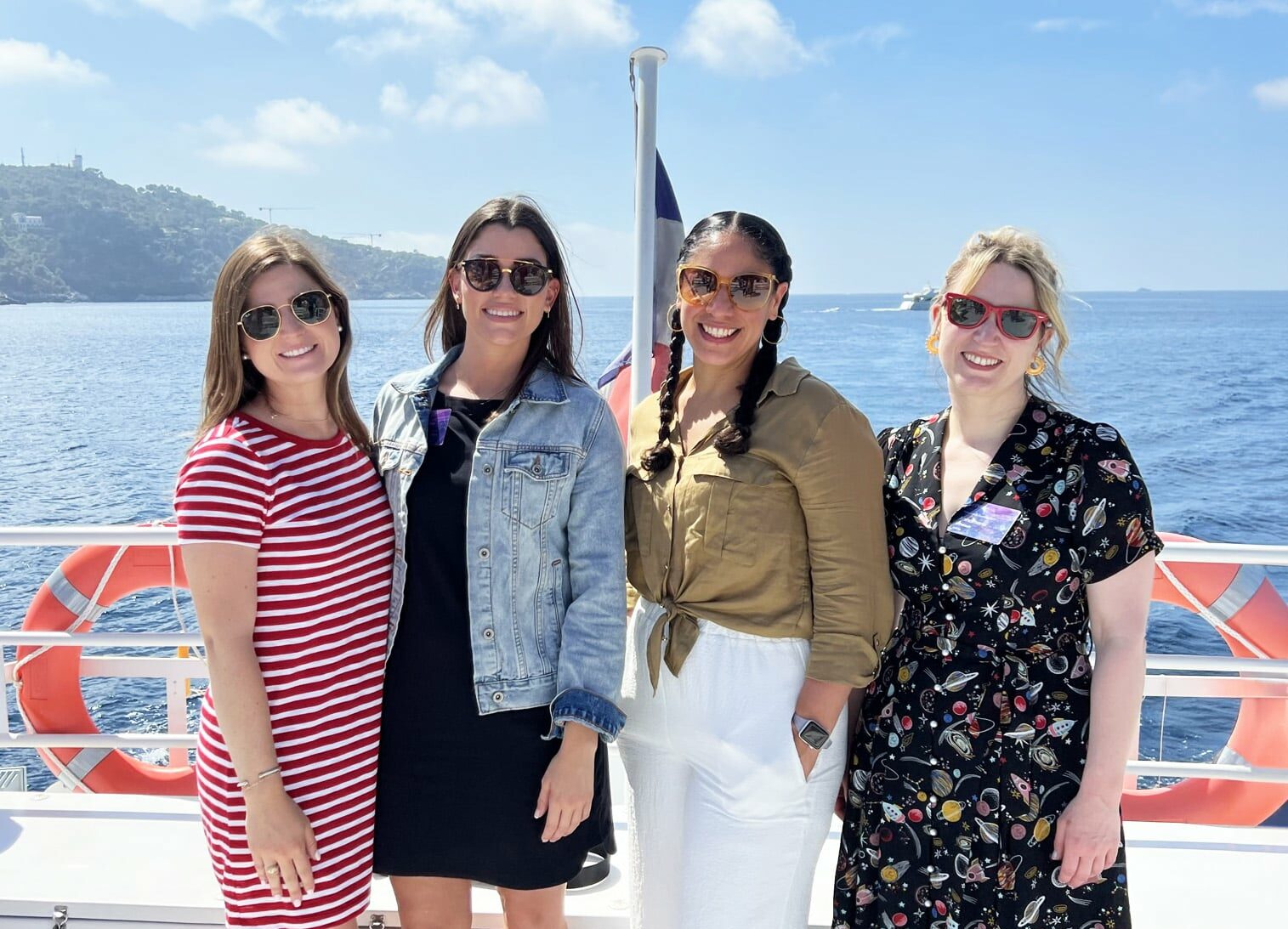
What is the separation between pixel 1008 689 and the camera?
5.40ft

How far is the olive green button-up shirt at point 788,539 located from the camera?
5.38 feet

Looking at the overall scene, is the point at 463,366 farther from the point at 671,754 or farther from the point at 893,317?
the point at 893,317

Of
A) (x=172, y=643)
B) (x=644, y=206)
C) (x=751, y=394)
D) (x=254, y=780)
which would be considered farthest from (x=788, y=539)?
(x=172, y=643)

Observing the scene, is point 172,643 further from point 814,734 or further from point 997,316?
point 997,316

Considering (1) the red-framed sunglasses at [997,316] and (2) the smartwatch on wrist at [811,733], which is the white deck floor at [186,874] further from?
(1) the red-framed sunglasses at [997,316]

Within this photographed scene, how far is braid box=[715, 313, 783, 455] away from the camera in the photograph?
1688 mm

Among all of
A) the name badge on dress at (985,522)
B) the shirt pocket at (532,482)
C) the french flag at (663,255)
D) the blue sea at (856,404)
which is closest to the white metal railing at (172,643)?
the blue sea at (856,404)

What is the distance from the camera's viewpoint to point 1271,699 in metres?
3.95

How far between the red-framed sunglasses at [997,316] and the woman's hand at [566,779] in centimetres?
105

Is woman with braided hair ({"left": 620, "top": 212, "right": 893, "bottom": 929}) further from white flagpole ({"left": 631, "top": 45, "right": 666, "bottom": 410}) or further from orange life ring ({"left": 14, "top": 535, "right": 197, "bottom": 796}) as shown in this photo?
orange life ring ({"left": 14, "top": 535, "right": 197, "bottom": 796})

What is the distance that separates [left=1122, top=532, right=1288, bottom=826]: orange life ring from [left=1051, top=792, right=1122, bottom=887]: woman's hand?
107 inches

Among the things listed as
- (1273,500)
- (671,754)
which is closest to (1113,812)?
(671,754)

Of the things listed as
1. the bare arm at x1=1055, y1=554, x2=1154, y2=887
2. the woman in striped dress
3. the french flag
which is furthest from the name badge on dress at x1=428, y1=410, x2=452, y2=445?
the french flag

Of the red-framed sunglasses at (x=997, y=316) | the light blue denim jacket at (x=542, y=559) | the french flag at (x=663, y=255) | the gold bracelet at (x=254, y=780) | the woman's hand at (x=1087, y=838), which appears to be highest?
the french flag at (x=663, y=255)
